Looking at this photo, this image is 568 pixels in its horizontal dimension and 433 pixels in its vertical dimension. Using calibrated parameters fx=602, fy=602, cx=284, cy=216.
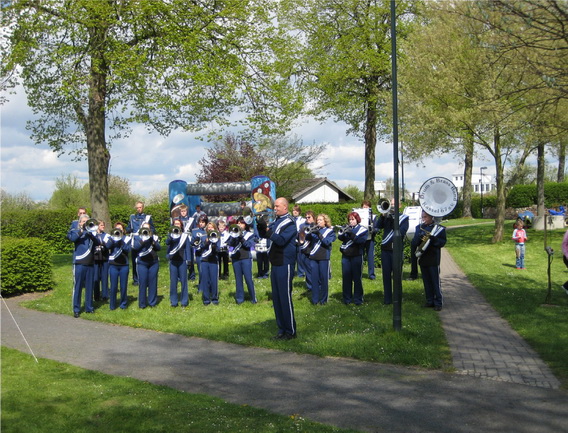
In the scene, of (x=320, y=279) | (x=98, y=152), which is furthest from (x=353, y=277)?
(x=98, y=152)

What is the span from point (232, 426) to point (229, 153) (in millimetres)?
37604

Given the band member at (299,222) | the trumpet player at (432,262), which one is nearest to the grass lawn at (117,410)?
the trumpet player at (432,262)

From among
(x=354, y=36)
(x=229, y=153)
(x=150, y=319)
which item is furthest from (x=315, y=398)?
(x=229, y=153)

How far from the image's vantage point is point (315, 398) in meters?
6.79

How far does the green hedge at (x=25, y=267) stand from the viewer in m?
16.1

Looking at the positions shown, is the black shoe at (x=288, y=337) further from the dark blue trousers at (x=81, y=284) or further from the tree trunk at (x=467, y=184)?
the tree trunk at (x=467, y=184)

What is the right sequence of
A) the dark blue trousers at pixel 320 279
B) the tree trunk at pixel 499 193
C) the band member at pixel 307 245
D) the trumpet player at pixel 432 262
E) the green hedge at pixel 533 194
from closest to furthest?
the trumpet player at pixel 432 262 → the dark blue trousers at pixel 320 279 → the band member at pixel 307 245 → the tree trunk at pixel 499 193 → the green hedge at pixel 533 194

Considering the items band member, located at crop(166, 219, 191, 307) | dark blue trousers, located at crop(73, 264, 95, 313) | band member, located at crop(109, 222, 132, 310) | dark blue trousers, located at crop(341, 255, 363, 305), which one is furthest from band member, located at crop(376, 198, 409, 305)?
dark blue trousers, located at crop(73, 264, 95, 313)

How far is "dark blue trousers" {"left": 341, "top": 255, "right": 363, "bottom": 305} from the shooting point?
12.5 m

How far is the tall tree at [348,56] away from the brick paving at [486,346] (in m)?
22.3

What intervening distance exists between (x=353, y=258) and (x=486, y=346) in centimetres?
387

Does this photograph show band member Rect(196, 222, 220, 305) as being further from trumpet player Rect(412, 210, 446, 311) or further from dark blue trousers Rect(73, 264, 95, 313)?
trumpet player Rect(412, 210, 446, 311)

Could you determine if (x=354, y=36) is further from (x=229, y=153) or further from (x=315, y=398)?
(x=315, y=398)

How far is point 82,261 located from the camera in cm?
1303
